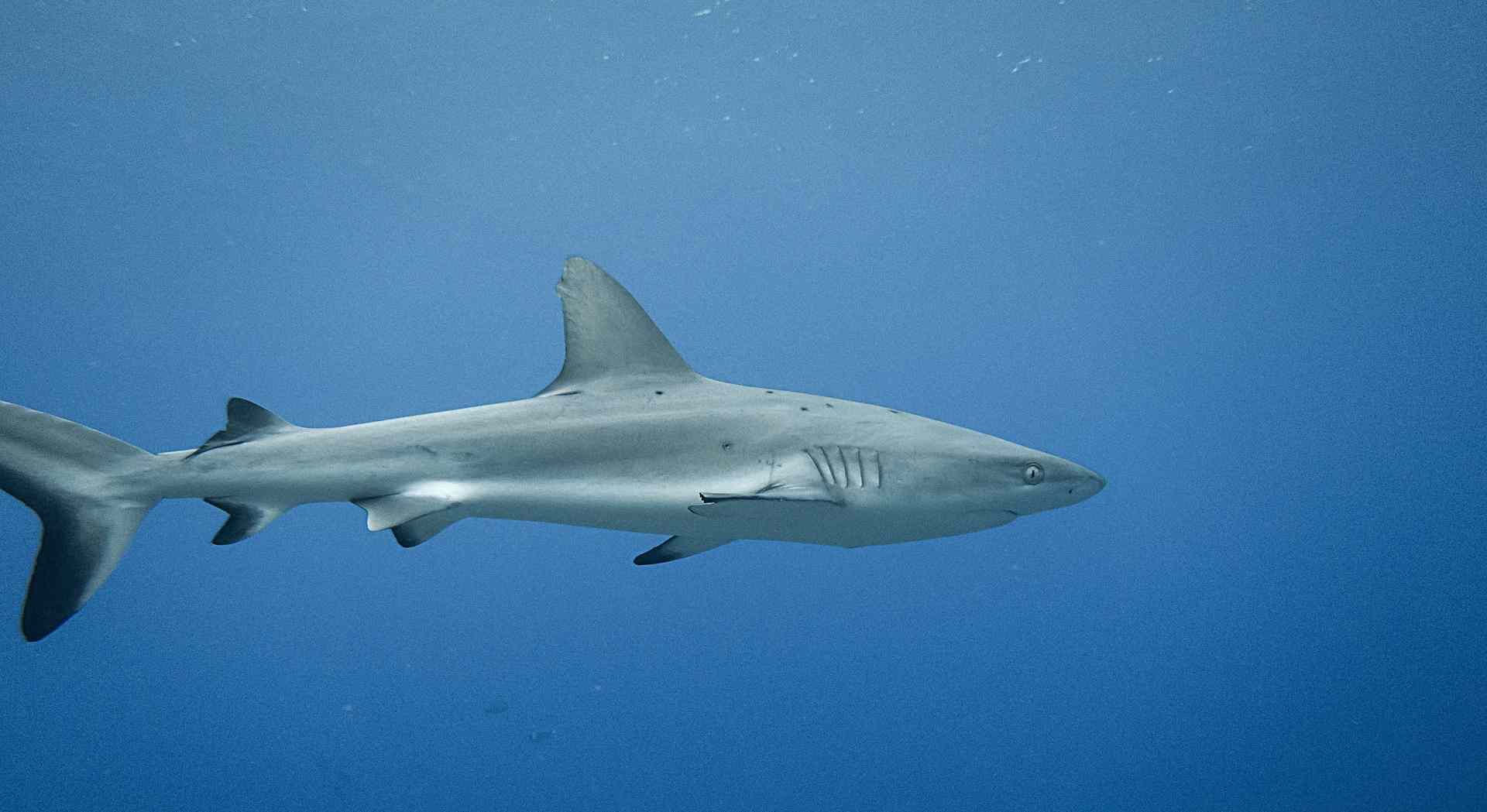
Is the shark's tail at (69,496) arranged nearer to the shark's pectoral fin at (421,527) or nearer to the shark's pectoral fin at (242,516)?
the shark's pectoral fin at (242,516)

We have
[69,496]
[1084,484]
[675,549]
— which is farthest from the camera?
[675,549]

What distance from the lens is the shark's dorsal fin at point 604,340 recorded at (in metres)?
Answer: 3.07

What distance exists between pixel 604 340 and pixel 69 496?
1.82 m

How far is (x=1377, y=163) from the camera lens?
38.7ft

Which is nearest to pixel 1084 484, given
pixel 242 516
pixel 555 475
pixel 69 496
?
pixel 555 475

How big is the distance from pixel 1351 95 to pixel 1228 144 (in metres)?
1.72

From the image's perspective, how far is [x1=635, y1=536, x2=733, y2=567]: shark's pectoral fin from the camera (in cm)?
292

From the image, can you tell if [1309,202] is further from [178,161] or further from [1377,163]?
[178,161]

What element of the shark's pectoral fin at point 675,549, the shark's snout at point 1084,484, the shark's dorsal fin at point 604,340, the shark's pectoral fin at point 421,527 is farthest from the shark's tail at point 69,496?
the shark's snout at point 1084,484

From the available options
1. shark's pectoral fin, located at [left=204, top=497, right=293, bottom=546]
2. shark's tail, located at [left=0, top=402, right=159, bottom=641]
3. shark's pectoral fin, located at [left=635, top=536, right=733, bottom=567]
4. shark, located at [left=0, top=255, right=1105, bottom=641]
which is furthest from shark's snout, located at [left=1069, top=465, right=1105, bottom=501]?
shark's tail, located at [left=0, top=402, right=159, bottom=641]

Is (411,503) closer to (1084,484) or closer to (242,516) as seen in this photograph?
(242,516)

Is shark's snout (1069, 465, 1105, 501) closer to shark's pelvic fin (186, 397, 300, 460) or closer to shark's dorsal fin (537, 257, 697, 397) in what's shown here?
shark's dorsal fin (537, 257, 697, 397)

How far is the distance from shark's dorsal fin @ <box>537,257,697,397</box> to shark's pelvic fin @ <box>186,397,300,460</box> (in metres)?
0.93

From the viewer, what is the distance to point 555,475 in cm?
265
